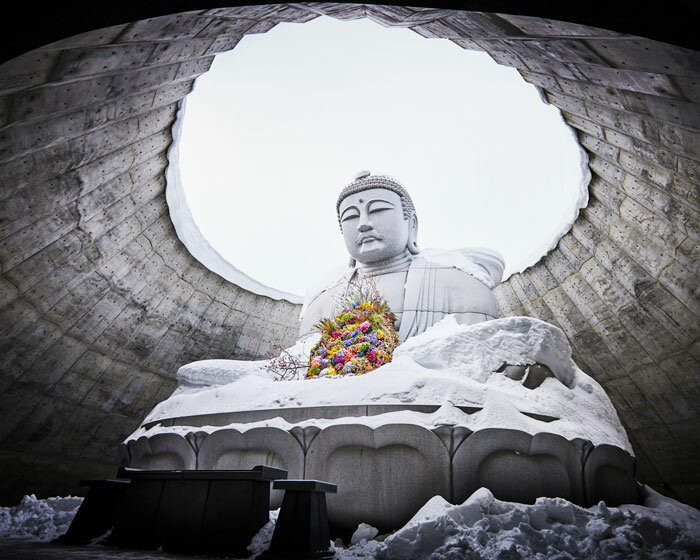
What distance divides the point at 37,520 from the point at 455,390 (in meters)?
2.13

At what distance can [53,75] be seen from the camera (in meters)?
2.40

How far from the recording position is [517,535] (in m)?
1.71

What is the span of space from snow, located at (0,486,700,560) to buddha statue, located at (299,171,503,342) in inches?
74.3

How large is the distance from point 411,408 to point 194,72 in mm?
2592

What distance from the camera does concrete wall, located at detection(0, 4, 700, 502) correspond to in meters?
2.45

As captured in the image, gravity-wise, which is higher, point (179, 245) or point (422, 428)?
point (179, 245)

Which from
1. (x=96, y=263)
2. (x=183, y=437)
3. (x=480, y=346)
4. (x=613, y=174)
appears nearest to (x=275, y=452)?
(x=183, y=437)

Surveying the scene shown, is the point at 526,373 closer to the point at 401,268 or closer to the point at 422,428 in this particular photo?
the point at 422,428

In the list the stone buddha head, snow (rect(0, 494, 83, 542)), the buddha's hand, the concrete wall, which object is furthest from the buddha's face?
snow (rect(0, 494, 83, 542))

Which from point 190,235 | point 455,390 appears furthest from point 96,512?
point 190,235

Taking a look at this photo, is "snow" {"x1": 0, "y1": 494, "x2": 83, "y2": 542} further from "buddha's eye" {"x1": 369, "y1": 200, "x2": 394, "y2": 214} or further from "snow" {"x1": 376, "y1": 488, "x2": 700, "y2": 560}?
"buddha's eye" {"x1": 369, "y1": 200, "x2": 394, "y2": 214}

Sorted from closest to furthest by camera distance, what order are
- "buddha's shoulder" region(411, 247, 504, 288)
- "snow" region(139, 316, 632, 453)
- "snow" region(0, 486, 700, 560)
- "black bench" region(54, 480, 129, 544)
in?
"snow" region(0, 486, 700, 560)
"black bench" region(54, 480, 129, 544)
"snow" region(139, 316, 632, 453)
"buddha's shoulder" region(411, 247, 504, 288)

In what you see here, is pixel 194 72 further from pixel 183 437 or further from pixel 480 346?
pixel 480 346

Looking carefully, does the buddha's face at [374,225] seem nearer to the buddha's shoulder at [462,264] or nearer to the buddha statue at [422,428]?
the buddha's shoulder at [462,264]
